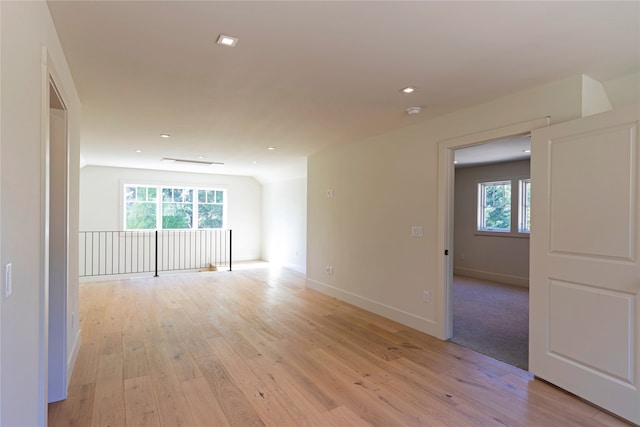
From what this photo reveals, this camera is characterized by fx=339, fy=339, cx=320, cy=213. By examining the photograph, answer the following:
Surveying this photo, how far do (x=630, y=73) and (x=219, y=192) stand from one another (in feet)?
28.0

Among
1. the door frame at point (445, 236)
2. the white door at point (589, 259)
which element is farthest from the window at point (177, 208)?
the white door at point (589, 259)

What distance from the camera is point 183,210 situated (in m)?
8.78

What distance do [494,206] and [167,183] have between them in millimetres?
7546

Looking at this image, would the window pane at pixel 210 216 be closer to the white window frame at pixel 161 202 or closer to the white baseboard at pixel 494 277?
the white window frame at pixel 161 202

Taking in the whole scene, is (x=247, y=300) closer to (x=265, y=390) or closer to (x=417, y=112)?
(x=265, y=390)

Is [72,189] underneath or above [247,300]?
above

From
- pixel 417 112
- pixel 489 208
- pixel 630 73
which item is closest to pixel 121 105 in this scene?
pixel 417 112

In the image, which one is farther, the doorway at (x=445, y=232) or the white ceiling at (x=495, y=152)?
the white ceiling at (x=495, y=152)

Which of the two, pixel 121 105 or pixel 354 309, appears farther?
pixel 354 309

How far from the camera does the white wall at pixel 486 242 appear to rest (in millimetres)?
6168

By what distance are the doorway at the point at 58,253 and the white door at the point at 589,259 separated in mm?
3401

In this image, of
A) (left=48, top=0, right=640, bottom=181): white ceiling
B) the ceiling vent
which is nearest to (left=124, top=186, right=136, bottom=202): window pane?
the ceiling vent

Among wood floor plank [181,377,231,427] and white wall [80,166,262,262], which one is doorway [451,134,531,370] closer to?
wood floor plank [181,377,231,427]

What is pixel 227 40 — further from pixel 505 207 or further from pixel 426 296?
pixel 505 207
